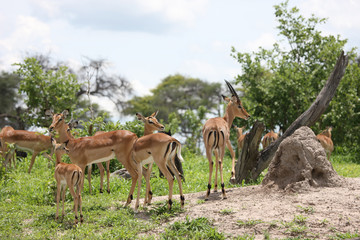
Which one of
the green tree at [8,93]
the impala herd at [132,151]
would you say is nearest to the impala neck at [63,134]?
Answer: the impala herd at [132,151]

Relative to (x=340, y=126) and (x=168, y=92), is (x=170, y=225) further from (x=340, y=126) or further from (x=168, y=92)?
(x=168, y=92)

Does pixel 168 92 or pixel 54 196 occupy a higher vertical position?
pixel 168 92

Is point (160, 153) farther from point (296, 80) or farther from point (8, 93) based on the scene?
point (8, 93)

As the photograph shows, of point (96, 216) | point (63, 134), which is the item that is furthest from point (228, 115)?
point (96, 216)

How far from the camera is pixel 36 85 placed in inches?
629

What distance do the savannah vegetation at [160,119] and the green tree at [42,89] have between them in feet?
0.12

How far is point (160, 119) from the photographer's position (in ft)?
42.5

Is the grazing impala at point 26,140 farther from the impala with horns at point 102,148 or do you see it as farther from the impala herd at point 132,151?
the impala with horns at point 102,148

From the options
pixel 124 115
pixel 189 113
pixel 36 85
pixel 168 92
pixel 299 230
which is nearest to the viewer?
pixel 299 230

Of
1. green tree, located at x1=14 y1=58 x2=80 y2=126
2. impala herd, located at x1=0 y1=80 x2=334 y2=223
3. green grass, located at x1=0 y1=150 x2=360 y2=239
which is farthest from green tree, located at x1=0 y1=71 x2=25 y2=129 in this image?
impala herd, located at x1=0 y1=80 x2=334 y2=223

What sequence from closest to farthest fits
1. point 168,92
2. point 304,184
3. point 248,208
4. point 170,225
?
point 170,225 → point 248,208 → point 304,184 → point 168,92

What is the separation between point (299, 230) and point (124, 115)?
89.1 feet

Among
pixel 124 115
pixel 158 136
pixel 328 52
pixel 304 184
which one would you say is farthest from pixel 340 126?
pixel 124 115

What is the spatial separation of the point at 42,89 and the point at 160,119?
550cm
